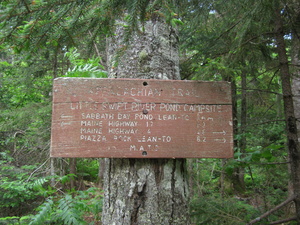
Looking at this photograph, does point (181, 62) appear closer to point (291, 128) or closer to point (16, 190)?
point (291, 128)

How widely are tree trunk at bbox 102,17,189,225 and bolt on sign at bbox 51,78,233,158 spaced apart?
107mm

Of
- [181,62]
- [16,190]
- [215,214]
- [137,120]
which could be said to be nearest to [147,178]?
[137,120]

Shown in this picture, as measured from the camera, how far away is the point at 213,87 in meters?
1.54

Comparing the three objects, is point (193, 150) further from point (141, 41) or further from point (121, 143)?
point (141, 41)

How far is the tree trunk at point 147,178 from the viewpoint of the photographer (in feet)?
4.58

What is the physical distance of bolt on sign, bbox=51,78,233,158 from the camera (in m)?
1.44

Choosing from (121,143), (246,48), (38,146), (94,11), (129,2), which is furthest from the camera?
(38,146)

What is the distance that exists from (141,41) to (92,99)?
1.81ft

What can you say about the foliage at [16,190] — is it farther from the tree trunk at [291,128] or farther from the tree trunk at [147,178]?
the tree trunk at [291,128]

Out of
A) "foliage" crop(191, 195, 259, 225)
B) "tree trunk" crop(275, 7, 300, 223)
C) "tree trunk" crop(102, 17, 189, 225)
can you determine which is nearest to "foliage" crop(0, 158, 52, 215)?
"foliage" crop(191, 195, 259, 225)

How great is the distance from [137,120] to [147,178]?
385mm

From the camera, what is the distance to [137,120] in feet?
4.78

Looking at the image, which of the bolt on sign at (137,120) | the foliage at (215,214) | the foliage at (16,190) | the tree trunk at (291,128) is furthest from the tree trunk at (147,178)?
the foliage at (16,190)

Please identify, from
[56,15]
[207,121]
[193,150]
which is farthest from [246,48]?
[56,15]
